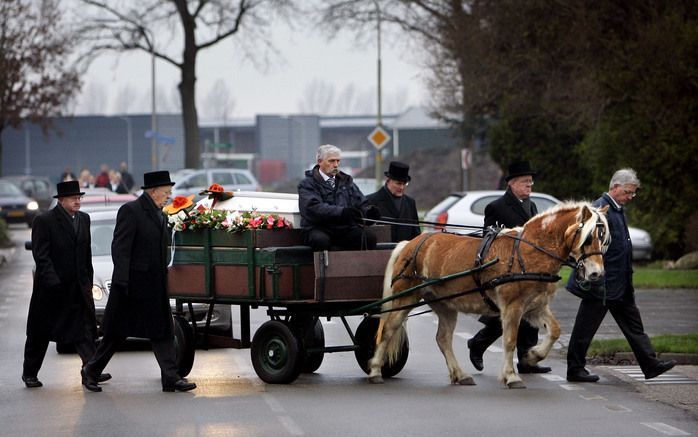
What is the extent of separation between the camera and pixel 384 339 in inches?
498

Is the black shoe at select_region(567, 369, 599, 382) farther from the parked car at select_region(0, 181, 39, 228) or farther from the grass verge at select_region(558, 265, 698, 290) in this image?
the parked car at select_region(0, 181, 39, 228)

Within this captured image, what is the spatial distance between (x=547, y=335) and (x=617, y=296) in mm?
816

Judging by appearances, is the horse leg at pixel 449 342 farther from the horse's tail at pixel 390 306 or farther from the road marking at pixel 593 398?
the road marking at pixel 593 398

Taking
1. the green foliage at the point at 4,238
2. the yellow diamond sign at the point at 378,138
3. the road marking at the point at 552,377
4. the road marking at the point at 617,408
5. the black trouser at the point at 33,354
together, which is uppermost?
the yellow diamond sign at the point at 378,138

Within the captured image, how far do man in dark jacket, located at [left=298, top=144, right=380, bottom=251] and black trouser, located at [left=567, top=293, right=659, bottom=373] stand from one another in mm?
2014

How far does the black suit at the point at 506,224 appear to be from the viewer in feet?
43.9

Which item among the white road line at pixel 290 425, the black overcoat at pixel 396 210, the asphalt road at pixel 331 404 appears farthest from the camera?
the black overcoat at pixel 396 210

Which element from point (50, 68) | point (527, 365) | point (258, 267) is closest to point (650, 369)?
point (527, 365)

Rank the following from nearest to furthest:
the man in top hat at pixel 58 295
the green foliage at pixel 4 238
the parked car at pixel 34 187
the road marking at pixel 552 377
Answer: the man in top hat at pixel 58 295
the road marking at pixel 552 377
the green foliage at pixel 4 238
the parked car at pixel 34 187

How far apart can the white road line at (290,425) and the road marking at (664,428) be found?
2519 millimetres

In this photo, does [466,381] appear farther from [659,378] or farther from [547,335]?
[659,378]

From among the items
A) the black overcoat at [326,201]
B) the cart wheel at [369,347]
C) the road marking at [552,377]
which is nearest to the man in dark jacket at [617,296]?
the road marking at [552,377]

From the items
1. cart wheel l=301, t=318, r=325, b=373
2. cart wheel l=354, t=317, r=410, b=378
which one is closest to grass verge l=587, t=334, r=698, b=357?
cart wheel l=354, t=317, r=410, b=378

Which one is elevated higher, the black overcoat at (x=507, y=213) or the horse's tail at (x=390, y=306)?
the black overcoat at (x=507, y=213)
